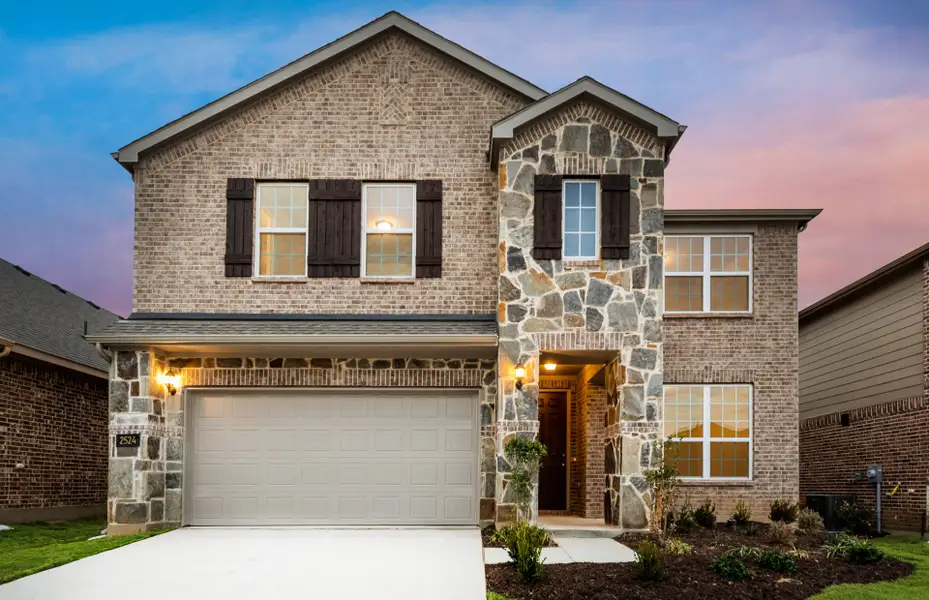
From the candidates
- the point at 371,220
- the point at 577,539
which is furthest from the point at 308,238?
the point at 577,539

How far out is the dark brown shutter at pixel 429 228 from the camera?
14008 millimetres

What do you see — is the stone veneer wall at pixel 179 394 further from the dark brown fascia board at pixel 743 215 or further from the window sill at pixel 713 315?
the dark brown fascia board at pixel 743 215

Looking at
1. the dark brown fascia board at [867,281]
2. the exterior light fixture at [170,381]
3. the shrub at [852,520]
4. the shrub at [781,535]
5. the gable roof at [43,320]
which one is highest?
the dark brown fascia board at [867,281]

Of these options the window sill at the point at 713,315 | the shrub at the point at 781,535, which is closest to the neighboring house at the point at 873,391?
the window sill at the point at 713,315

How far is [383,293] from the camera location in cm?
1405

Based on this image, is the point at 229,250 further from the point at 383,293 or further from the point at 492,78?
the point at 492,78

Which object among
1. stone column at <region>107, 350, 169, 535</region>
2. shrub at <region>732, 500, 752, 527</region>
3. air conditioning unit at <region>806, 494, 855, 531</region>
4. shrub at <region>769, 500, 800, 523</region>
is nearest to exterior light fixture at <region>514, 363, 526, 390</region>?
shrub at <region>732, 500, 752, 527</region>

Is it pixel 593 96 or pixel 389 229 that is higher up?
pixel 593 96

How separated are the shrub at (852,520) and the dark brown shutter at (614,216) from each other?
6.69m

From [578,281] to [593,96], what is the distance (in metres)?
2.85

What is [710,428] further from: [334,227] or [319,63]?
[319,63]

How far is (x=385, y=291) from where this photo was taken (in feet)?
46.1

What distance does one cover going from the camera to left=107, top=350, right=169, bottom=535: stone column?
12.8 metres

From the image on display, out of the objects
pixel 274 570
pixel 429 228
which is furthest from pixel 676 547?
pixel 429 228
